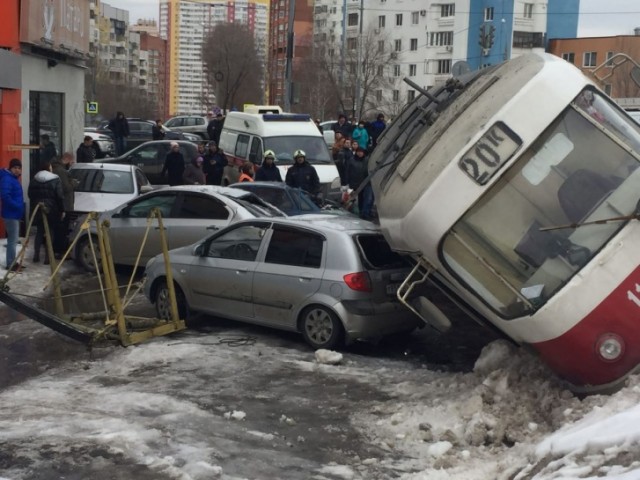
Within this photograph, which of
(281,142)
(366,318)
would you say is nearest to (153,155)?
(281,142)

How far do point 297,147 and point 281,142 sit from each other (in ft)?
1.45

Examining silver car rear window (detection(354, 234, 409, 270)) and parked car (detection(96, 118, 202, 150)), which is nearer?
silver car rear window (detection(354, 234, 409, 270))

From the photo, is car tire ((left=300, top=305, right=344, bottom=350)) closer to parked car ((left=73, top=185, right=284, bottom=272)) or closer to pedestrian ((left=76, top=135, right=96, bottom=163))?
parked car ((left=73, top=185, right=284, bottom=272))

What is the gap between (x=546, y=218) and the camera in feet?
22.2

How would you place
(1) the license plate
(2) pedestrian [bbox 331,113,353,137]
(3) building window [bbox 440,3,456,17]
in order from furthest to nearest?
(3) building window [bbox 440,3,456,17] < (2) pedestrian [bbox 331,113,353,137] < (1) the license plate

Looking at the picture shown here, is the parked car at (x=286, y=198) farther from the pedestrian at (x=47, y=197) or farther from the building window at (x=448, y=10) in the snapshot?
the building window at (x=448, y=10)

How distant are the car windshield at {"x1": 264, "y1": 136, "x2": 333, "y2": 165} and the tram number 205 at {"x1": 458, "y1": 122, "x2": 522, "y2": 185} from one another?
14896mm

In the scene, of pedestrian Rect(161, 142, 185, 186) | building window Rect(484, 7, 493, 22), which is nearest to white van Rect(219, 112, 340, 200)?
pedestrian Rect(161, 142, 185, 186)

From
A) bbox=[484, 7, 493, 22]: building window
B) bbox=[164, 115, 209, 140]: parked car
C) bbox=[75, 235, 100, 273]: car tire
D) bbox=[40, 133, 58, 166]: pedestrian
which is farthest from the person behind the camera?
bbox=[484, 7, 493, 22]: building window

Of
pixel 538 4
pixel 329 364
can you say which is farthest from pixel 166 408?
pixel 538 4

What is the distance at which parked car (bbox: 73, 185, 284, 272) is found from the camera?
1334 cm

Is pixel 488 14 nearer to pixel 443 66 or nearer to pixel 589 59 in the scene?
pixel 443 66

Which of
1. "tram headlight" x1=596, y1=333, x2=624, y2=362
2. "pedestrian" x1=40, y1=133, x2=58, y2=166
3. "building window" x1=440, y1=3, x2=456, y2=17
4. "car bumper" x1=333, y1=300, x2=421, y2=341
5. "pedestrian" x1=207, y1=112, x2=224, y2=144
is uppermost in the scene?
"building window" x1=440, y1=3, x2=456, y2=17

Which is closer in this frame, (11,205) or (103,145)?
(11,205)
